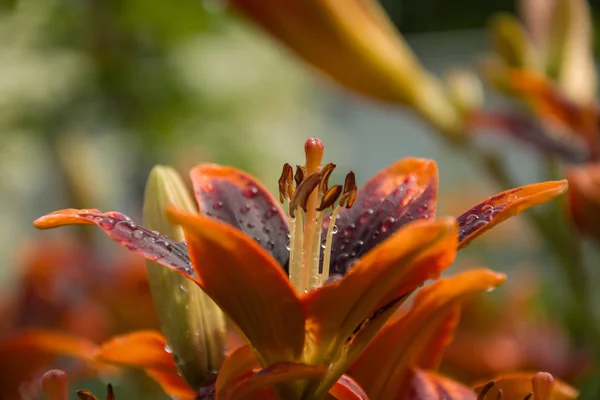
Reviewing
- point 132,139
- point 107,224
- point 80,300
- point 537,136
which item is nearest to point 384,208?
point 107,224

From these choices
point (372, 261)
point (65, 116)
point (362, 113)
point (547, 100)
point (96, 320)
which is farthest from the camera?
point (362, 113)

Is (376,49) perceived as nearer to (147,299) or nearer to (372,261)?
(147,299)

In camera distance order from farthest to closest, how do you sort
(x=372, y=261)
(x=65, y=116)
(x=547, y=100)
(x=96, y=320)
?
(x=65, y=116)
(x=96, y=320)
(x=547, y=100)
(x=372, y=261)

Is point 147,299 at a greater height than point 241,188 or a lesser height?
lesser

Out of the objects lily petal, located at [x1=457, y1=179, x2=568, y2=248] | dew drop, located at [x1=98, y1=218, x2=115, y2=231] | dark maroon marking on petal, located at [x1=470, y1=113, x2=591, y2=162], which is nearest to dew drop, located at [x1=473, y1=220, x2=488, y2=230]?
lily petal, located at [x1=457, y1=179, x2=568, y2=248]

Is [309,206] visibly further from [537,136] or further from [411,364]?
[537,136]

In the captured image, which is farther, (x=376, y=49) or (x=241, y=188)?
(x=376, y=49)

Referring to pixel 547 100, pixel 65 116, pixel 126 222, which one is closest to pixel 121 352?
pixel 126 222
